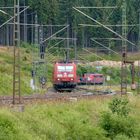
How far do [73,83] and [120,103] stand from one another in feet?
80.6

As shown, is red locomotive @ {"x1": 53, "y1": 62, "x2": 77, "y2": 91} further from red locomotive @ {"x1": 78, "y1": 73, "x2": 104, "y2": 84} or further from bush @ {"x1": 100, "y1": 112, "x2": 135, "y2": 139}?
bush @ {"x1": 100, "y1": 112, "x2": 135, "y2": 139}

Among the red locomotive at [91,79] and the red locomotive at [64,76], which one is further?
the red locomotive at [91,79]

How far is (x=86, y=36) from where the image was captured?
109 metres

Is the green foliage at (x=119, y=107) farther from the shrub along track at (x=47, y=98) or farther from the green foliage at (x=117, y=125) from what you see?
the shrub along track at (x=47, y=98)

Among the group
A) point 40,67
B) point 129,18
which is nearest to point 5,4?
point 129,18

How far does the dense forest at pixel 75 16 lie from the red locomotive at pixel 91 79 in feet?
49.3

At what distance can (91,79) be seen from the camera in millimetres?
79750

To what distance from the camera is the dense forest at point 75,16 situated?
323 ft

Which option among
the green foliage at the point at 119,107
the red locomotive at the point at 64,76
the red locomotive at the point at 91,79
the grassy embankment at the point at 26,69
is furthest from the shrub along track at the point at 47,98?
the red locomotive at the point at 91,79

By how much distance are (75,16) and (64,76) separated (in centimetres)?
4422

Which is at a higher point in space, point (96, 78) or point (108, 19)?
point (108, 19)

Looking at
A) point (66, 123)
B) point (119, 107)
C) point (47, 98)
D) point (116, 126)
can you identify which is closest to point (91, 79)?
point (47, 98)

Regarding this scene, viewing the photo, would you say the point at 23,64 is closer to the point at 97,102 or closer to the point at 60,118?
the point at 97,102

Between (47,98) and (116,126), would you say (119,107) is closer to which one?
(116,126)
